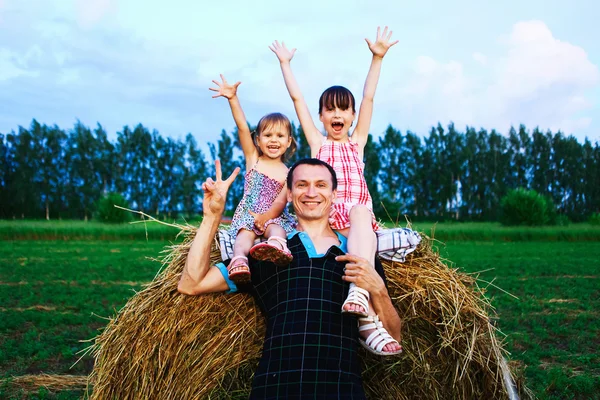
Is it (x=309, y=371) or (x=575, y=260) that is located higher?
(x=309, y=371)

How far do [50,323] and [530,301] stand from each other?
28.0 ft

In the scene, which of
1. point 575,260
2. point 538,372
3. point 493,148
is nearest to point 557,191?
point 493,148

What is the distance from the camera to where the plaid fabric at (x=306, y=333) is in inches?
128

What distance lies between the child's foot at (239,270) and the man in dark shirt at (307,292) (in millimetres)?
72

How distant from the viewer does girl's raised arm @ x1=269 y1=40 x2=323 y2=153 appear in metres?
5.27

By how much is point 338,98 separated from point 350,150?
0.48m

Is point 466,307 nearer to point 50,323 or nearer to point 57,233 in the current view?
point 50,323

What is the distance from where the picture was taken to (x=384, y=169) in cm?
6644

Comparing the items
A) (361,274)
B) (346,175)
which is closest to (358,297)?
(361,274)

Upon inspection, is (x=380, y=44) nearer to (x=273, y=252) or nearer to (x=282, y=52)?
(x=282, y=52)

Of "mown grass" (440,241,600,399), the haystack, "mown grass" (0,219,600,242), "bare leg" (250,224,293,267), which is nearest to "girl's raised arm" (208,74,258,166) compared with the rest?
the haystack

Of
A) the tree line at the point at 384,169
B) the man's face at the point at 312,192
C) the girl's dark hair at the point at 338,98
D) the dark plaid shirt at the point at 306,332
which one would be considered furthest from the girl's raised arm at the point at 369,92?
the tree line at the point at 384,169

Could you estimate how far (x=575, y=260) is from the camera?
1836 centimetres

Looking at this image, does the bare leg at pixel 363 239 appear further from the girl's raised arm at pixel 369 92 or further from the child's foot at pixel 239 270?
the girl's raised arm at pixel 369 92
